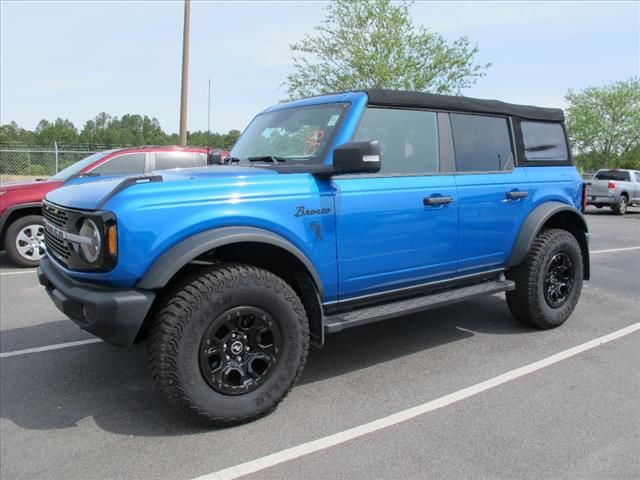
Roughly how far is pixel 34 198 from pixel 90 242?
19.2 feet

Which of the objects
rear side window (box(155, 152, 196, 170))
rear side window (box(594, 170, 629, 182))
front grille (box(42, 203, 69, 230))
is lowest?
front grille (box(42, 203, 69, 230))

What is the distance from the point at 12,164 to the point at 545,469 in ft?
61.8

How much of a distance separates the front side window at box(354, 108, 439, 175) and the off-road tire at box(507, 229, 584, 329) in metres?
1.33

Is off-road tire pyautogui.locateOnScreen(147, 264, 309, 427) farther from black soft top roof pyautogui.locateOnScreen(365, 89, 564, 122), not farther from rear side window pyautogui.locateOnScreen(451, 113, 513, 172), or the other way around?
rear side window pyautogui.locateOnScreen(451, 113, 513, 172)

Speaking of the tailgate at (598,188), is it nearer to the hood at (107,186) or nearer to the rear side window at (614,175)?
the rear side window at (614,175)

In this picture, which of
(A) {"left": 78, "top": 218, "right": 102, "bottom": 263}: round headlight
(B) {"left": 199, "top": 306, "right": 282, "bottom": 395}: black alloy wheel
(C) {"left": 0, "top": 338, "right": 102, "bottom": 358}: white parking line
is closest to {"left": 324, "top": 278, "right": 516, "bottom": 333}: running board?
(B) {"left": 199, "top": 306, "right": 282, "bottom": 395}: black alloy wheel

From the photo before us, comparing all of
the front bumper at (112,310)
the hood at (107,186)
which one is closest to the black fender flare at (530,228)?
the hood at (107,186)

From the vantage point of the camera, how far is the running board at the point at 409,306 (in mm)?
3293

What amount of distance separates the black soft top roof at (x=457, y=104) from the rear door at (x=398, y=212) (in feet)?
0.23

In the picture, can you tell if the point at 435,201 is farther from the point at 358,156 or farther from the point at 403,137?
the point at 358,156

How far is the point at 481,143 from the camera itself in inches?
168

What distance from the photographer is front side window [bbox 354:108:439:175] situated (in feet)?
11.9

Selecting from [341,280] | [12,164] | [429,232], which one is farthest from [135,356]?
[12,164]

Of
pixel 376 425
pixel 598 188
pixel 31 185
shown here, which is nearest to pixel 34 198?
pixel 31 185
